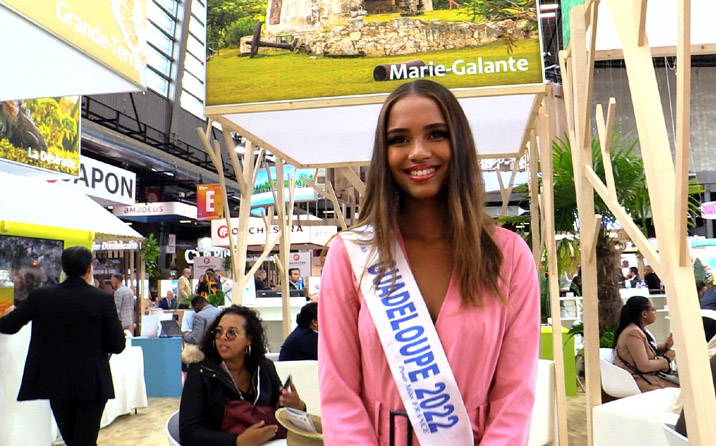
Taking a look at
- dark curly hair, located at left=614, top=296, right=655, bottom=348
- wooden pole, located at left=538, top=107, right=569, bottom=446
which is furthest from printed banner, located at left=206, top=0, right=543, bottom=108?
dark curly hair, located at left=614, top=296, right=655, bottom=348

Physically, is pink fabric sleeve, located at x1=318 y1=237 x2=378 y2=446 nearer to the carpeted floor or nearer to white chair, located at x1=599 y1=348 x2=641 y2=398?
white chair, located at x1=599 y1=348 x2=641 y2=398

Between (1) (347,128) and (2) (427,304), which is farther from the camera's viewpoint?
(1) (347,128)

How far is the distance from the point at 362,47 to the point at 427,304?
3291mm

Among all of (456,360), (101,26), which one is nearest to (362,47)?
(101,26)

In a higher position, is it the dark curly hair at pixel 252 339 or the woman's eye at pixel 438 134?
the woman's eye at pixel 438 134

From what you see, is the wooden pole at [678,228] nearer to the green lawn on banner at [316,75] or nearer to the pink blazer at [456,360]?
the pink blazer at [456,360]

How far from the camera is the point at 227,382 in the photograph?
281 centimetres

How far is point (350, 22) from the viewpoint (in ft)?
14.3

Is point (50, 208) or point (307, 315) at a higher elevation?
point (50, 208)

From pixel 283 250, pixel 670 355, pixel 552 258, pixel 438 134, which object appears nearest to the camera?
pixel 438 134

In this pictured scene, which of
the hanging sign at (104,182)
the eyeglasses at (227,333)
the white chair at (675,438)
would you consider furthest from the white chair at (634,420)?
the hanging sign at (104,182)

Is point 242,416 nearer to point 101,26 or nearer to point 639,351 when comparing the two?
point 101,26

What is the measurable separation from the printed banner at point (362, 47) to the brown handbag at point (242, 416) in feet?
7.07

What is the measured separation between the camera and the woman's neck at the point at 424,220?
54.3 inches
